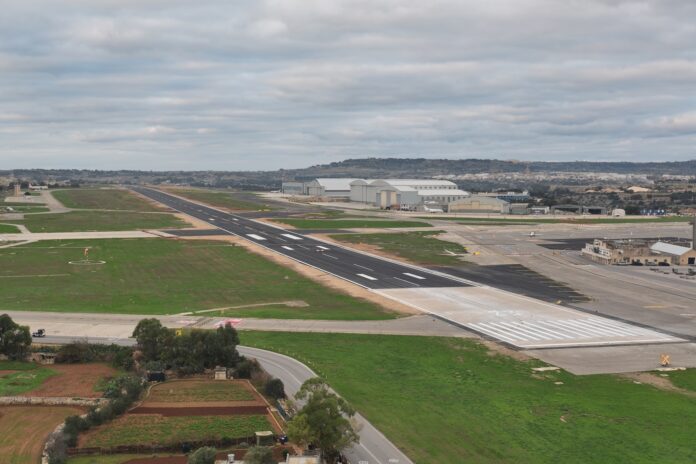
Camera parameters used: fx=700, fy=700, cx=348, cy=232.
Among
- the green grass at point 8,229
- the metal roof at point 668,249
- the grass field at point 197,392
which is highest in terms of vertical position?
the metal roof at point 668,249

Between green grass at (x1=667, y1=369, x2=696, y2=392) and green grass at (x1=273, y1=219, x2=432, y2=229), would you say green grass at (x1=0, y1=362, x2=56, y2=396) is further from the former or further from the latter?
green grass at (x1=273, y1=219, x2=432, y2=229)

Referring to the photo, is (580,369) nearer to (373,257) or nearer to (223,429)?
(223,429)

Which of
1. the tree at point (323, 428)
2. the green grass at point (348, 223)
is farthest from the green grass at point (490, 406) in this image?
the green grass at point (348, 223)

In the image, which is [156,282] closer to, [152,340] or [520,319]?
[152,340]

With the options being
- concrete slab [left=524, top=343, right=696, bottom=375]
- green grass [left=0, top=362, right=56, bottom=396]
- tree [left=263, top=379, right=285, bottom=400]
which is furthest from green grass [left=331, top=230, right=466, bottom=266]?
green grass [left=0, top=362, right=56, bottom=396]

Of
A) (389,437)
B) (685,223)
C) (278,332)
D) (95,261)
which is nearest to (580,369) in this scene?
(389,437)

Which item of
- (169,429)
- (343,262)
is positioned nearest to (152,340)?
(169,429)

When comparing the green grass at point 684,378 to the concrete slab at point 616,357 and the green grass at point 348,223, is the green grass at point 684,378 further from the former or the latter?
the green grass at point 348,223
